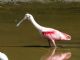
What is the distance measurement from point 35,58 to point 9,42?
7.12 feet

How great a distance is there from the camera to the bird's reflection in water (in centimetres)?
1092

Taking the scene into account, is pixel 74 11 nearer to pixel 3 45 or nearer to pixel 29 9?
pixel 29 9

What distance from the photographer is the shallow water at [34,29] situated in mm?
11648

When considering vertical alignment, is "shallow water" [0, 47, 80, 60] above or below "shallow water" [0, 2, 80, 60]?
above

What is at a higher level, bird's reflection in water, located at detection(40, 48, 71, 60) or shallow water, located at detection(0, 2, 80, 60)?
bird's reflection in water, located at detection(40, 48, 71, 60)

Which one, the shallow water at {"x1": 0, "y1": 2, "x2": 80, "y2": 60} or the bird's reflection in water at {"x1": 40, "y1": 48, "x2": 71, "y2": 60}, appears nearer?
the bird's reflection in water at {"x1": 40, "y1": 48, "x2": 71, "y2": 60}

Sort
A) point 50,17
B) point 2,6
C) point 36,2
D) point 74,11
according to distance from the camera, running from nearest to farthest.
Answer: point 50,17 → point 74,11 → point 2,6 → point 36,2

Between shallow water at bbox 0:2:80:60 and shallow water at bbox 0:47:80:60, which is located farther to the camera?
shallow water at bbox 0:2:80:60

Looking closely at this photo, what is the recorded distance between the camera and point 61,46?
12367 millimetres

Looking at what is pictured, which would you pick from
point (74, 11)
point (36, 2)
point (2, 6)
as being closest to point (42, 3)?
point (36, 2)

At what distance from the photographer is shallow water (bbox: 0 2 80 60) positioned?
11.6 metres

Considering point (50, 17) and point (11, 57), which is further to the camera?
point (50, 17)

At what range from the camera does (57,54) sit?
11.4 metres

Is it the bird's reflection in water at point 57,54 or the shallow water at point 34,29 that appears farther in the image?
the shallow water at point 34,29
